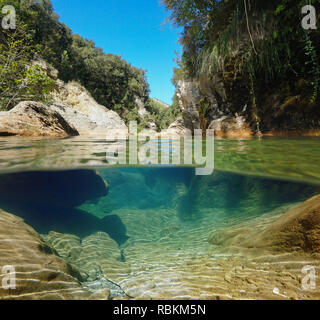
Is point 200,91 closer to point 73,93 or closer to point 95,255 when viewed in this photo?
point 95,255

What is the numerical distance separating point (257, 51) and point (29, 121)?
9.37 meters

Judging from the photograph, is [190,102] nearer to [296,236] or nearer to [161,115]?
[296,236]

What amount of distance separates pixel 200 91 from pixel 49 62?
2225 cm

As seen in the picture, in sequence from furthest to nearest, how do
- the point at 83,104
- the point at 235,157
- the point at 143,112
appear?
the point at 143,112 < the point at 83,104 < the point at 235,157

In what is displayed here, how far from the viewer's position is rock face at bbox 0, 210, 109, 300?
1.61 m

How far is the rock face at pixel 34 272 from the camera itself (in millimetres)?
1605

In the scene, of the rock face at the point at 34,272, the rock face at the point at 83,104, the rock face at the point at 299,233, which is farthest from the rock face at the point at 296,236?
the rock face at the point at 83,104

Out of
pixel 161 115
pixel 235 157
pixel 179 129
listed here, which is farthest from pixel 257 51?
pixel 161 115

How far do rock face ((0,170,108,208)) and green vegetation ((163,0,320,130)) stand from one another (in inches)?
309

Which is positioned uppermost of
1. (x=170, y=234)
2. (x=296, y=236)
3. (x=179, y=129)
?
(x=179, y=129)

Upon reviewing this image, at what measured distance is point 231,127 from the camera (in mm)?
8633

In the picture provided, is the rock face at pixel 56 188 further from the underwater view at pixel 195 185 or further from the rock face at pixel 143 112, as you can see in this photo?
the rock face at pixel 143 112
